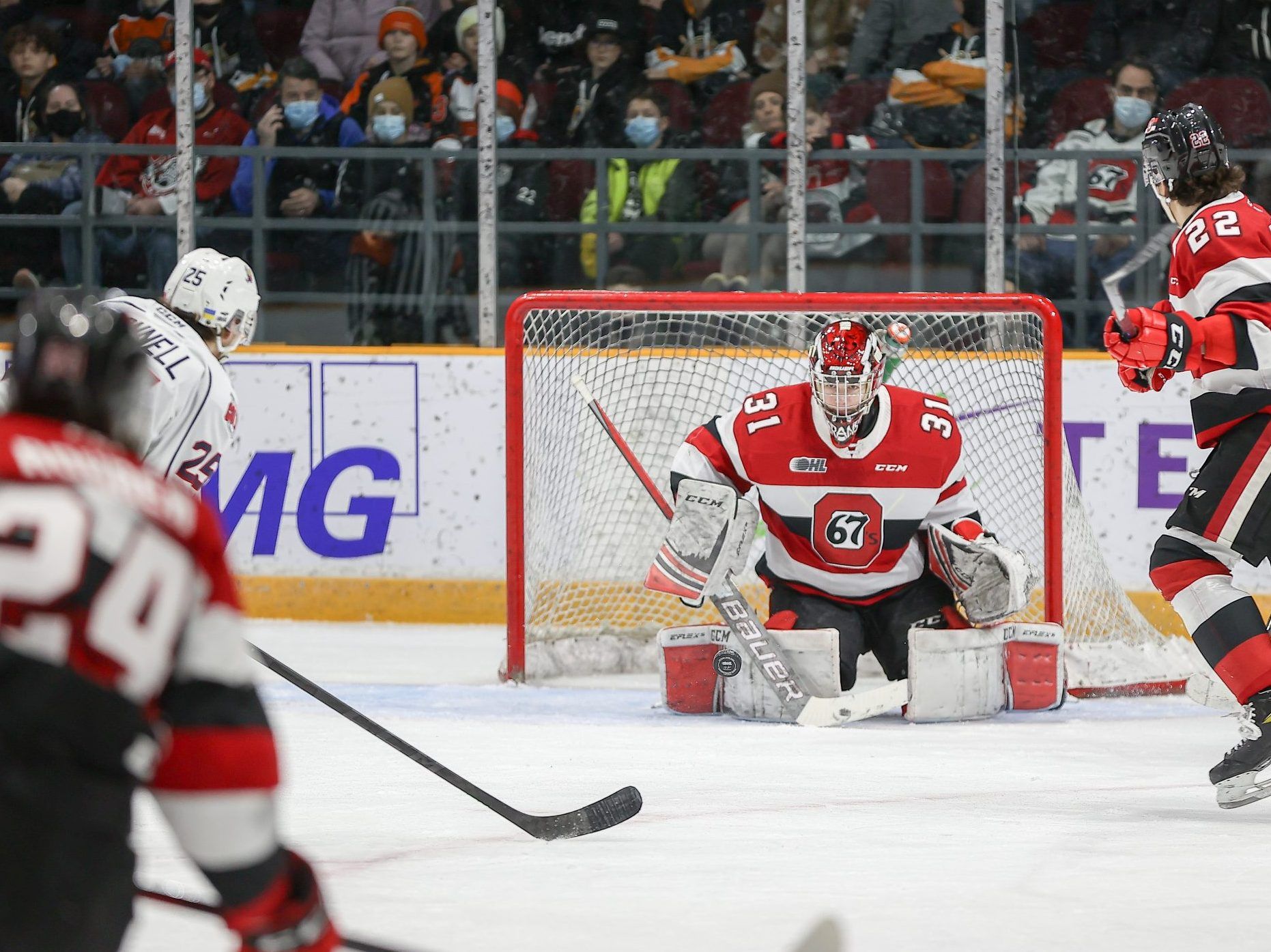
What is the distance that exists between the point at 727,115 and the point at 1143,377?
2784 millimetres

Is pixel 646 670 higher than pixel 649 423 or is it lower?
lower

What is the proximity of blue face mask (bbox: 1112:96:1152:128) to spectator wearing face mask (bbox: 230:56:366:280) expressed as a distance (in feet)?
7.74

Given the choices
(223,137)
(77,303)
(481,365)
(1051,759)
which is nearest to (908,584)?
(1051,759)

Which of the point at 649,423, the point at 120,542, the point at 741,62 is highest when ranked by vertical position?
the point at 741,62

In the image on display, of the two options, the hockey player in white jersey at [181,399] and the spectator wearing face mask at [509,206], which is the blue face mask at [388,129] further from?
the hockey player in white jersey at [181,399]

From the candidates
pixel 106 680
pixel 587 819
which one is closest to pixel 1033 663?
pixel 587 819

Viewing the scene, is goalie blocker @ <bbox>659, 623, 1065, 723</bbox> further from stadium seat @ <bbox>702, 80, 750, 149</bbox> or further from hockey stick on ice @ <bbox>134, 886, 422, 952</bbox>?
hockey stick on ice @ <bbox>134, 886, 422, 952</bbox>

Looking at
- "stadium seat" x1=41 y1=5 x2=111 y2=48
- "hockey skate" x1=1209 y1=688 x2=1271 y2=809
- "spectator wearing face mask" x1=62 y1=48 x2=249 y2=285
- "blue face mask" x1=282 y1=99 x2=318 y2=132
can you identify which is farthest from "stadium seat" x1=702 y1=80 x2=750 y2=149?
"hockey skate" x1=1209 y1=688 x2=1271 y2=809

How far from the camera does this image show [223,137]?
17.8ft

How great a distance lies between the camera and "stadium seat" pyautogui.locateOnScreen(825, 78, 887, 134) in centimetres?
540

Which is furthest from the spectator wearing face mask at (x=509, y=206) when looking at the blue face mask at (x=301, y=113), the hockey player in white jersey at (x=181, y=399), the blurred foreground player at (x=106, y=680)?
the blurred foreground player at (x=106, y=680)

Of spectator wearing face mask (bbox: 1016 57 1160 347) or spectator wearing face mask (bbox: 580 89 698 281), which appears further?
spectator wearing face mask (bbox: 580 89 698 281)

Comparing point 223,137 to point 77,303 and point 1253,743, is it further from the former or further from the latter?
point 77,303

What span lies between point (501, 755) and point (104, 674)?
2.41 m
